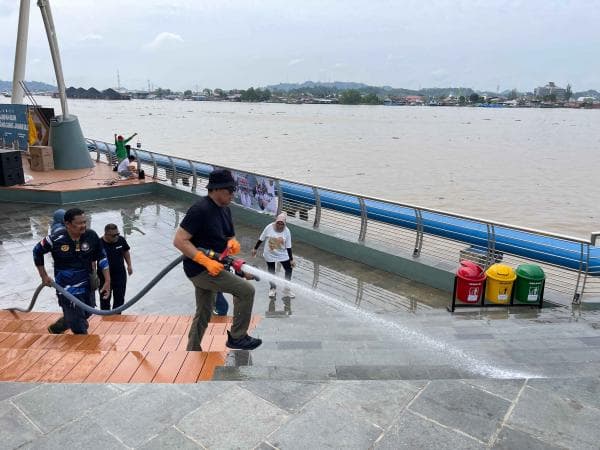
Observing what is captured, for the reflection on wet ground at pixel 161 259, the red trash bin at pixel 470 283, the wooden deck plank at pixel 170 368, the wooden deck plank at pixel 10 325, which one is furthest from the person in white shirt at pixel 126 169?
the wooden deck plank at pixel 170 368

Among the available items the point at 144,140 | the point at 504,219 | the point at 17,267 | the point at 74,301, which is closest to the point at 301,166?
the point at 504,219

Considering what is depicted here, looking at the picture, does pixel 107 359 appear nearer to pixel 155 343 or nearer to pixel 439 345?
pixel 155 343

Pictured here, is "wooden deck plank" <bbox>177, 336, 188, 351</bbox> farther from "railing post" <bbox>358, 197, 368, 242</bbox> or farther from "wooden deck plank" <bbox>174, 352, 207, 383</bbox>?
"railing post" <bbox>358, 197, 368, 242</bbox>

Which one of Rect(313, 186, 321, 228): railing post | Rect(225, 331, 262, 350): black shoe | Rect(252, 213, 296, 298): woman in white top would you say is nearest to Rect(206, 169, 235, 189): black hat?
Rect(225, 331, 262, 350): black shoe

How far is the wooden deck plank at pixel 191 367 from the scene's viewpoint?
4059 mm

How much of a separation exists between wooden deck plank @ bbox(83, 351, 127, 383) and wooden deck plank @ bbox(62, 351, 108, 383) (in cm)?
3

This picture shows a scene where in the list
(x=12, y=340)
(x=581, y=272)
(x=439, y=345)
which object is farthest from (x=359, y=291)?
(x=12, y=340)

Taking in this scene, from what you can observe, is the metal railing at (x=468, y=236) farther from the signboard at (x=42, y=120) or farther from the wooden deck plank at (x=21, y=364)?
the signboard at (x=42, y=120)

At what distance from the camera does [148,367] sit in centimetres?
425

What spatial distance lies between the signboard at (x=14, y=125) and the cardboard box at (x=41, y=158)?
3.00 m

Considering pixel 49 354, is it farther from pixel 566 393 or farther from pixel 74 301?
pixel 566 393

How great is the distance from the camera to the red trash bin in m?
7.09

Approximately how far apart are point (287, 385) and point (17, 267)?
763 centimetres

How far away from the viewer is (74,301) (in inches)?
212
